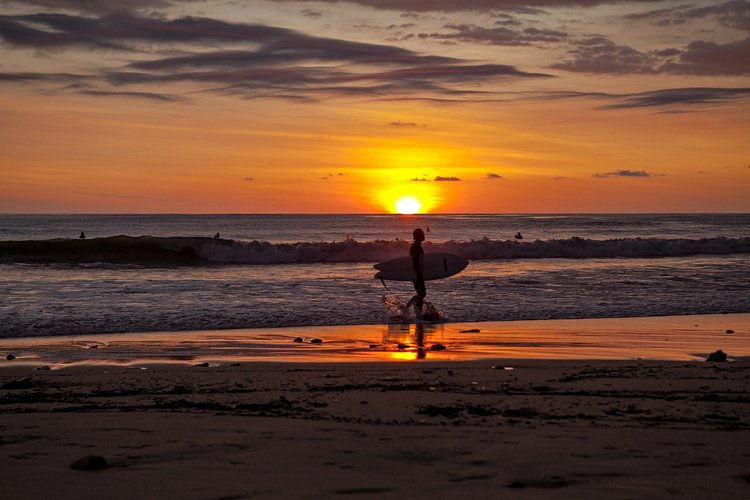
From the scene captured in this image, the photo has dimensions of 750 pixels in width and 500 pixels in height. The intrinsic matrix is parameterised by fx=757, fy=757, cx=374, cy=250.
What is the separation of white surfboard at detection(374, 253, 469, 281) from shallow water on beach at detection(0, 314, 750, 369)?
5.20 meters

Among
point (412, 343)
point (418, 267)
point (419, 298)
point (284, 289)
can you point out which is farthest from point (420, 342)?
point (284, 289)

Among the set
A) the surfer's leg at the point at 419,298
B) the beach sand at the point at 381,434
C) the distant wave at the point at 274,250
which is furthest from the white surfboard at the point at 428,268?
the distant wave at the point at 274,250

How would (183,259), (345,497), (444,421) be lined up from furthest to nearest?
(183,259) < (444,421) < (345,497)

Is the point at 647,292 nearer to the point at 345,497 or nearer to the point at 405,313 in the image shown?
the point at 405,313

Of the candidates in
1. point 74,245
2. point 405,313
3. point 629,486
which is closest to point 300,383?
point 629,486

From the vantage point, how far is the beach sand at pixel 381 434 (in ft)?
14.6

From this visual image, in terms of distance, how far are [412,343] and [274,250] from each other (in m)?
25.4

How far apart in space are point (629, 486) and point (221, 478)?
241 cm

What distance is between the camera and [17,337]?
13047mm

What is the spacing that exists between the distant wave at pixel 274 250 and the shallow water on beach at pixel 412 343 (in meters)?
19.4

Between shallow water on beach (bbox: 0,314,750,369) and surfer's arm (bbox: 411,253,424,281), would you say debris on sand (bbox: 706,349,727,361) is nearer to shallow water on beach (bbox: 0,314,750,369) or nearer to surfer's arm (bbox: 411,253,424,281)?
shallow water on beach (bbox: 0,314,750,369)

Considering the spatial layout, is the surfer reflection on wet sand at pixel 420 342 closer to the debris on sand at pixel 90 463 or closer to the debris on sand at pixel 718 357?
the debris on sand at pixel 718 357

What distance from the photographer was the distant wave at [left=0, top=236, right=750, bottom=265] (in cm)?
3341

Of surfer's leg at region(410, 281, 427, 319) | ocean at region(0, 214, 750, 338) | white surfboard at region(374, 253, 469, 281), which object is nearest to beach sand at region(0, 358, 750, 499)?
ocean at region(0, 214, 750, 338)
